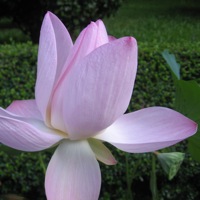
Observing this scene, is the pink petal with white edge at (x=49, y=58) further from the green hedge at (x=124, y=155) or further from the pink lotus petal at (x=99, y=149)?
the green hedge at (x=124, y=155)

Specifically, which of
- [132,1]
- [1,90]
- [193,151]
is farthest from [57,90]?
[132,1]

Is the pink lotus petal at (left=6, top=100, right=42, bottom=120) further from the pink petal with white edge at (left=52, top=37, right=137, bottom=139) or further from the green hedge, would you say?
the green hedge

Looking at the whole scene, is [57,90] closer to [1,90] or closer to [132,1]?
[1,90]

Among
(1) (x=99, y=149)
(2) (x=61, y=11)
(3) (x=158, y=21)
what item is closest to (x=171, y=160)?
(1) (x=99, y=149)

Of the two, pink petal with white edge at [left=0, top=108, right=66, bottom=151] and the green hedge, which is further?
the green hedge

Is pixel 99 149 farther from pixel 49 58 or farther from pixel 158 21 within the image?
pixel 158 21

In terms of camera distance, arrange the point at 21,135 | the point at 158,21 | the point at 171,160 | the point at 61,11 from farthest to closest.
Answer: the point at 158,21 < the point at 61,11 < the point at 171,160 < the point at 21,135

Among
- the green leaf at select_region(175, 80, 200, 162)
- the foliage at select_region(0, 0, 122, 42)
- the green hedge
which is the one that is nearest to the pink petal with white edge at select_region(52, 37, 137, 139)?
the green leaf at select_region(175, 80, 200, 162)

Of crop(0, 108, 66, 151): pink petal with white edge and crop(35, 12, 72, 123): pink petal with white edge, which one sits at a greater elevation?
crop(35, 12, 72, 123): pink petal with white edge
